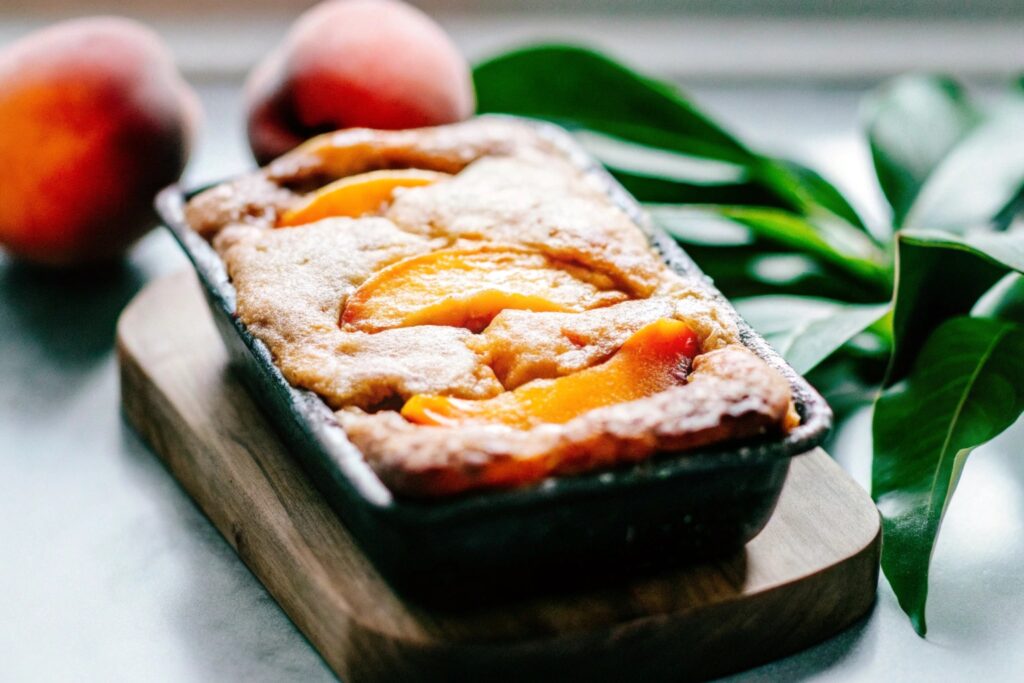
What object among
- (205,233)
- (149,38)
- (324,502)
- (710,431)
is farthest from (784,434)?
(149,38)

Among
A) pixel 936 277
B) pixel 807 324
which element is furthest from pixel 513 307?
pixel 936 277

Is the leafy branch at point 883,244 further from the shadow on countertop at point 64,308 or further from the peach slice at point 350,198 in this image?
the shadow on countertop at point 64,308

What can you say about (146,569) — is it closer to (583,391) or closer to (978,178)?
(583,391)

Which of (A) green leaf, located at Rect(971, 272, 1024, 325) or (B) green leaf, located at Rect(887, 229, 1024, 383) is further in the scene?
(A) green leaf, located at Rect(971, 272, 1024, 325)

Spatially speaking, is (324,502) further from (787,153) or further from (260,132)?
(787,153)

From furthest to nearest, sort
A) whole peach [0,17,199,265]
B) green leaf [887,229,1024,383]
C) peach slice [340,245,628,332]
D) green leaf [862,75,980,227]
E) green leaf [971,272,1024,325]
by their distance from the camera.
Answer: green leaf [862,75,980,227]
whole peach [0,17,199,265]
green leaf [971,272,1024,325]
green leaf [887,229,1024,383]
peach slice [340,245,628,332]

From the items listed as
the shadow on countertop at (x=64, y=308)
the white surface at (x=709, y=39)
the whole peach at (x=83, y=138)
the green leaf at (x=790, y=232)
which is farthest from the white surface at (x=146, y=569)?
the white surface at (x=709, y=39)

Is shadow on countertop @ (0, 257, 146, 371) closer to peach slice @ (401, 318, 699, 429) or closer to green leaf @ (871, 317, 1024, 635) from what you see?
peach slice @ (401, 318, 699, 429)

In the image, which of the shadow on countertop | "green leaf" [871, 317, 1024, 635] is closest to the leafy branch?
"green leaf" [871, 317, 1024, 635]
